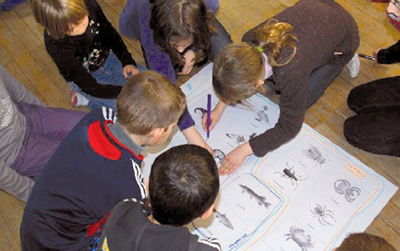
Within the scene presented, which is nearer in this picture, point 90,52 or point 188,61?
point 90,52

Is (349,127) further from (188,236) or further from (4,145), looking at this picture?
(4,145)

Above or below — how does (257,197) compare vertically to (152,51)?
below

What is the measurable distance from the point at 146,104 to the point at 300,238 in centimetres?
69

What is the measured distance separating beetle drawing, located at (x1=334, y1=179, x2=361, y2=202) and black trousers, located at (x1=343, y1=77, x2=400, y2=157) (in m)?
0.22

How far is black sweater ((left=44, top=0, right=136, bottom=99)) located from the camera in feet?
4.58

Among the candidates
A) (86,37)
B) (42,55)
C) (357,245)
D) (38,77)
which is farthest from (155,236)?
(42,55)

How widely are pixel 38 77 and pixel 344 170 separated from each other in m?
1.54

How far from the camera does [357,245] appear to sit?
2.62 ft

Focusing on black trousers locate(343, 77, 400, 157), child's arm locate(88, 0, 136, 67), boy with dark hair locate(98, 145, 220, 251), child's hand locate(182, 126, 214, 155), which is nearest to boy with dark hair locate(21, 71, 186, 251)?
boy with dark hair locate(98, 145, 220, 251)

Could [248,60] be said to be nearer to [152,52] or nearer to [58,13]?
[152,52]

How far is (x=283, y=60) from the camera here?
119 cm

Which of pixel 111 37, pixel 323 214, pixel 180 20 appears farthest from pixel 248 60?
pixel 111 37

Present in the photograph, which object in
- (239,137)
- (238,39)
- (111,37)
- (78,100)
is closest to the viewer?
(239,137)

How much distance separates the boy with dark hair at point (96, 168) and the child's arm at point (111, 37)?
635 mm
